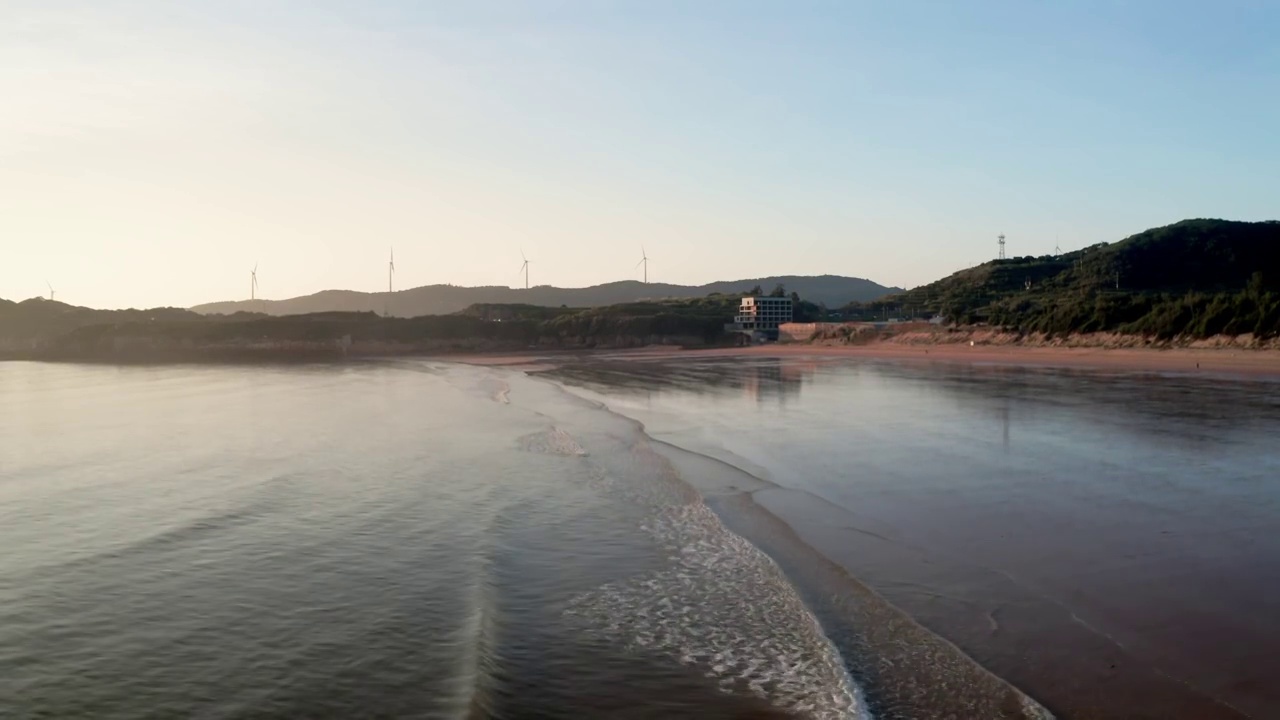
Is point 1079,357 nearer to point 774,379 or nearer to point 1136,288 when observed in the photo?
point 774,379

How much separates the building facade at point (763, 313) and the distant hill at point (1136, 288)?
28.3ft

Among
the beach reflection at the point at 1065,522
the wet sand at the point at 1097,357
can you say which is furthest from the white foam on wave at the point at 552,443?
the wet sand at the point at 1097,357

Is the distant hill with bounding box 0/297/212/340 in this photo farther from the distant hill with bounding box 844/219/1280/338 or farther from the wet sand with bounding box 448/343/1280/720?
the wet sand with bounding box 448/343/1280/720

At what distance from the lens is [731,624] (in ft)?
22.9

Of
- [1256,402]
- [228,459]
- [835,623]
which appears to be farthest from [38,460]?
[1256,402]

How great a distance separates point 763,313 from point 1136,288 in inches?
1405

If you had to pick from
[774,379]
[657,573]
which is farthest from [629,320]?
[657,573]

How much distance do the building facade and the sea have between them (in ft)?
249

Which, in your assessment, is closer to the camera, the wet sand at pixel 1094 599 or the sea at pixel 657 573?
the wet sand at pixel 1094 599

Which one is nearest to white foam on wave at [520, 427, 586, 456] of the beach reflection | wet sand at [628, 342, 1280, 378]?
the beach reflection

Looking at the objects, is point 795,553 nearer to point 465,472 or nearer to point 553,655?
point 553,655

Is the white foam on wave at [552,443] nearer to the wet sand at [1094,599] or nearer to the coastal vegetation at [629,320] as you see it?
the wet sand at [1094,599]

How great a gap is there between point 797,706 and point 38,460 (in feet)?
51.6

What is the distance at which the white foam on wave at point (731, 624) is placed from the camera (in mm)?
5723
